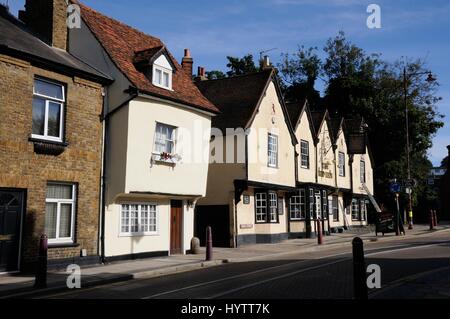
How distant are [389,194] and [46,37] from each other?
33.1 m

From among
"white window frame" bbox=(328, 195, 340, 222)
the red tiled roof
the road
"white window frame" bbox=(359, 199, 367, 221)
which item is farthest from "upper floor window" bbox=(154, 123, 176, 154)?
"white window frame" bbox=(359, 199, 367, 221)

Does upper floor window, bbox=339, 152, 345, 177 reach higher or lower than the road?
higher

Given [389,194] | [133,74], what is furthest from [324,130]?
[133,74]

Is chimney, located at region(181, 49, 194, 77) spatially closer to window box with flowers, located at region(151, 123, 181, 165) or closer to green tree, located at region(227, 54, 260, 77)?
window box with flowers, located at region(151, 123, 181, 165)

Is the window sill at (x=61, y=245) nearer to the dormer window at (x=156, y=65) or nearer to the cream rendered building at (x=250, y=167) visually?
the dormer window at (x=156, y=65)

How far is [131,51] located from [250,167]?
791cm

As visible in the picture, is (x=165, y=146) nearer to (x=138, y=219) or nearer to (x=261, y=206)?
(x=138, y=219)

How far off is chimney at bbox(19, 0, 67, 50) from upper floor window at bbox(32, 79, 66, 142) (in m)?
2.34

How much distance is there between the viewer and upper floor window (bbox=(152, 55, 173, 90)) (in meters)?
18.3

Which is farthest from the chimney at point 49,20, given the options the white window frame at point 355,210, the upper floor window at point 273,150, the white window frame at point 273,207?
the white window frame at point 355,210

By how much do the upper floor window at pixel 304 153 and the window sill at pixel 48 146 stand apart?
56.1 ft
